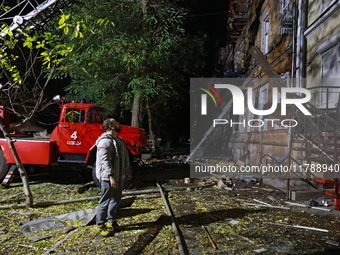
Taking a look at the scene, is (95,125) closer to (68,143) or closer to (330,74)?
(68,143)

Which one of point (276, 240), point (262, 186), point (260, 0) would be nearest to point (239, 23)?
point (260, 0)

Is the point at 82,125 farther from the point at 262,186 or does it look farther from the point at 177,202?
the point at 262,186

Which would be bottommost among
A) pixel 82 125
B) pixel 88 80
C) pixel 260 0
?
pixel 82 125

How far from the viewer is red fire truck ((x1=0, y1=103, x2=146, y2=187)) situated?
7.86 metres

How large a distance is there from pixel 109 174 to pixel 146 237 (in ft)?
4.08

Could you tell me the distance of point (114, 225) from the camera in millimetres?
4645

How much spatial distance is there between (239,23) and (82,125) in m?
14.0

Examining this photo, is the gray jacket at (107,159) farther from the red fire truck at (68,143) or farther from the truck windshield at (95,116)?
the truck windshield at (95,116)

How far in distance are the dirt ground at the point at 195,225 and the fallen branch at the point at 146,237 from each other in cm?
6

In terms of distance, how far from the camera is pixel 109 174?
4238 mm

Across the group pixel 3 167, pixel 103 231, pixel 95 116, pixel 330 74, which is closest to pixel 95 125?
pixel 95 116

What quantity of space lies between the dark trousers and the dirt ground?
310mm

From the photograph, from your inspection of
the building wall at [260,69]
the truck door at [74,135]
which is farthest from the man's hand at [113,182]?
the building wall at [260,69]

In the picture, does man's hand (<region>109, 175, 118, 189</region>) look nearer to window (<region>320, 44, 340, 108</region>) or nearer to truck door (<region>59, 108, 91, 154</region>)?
truck door (<region>59, 108, 91, 154</region>)
